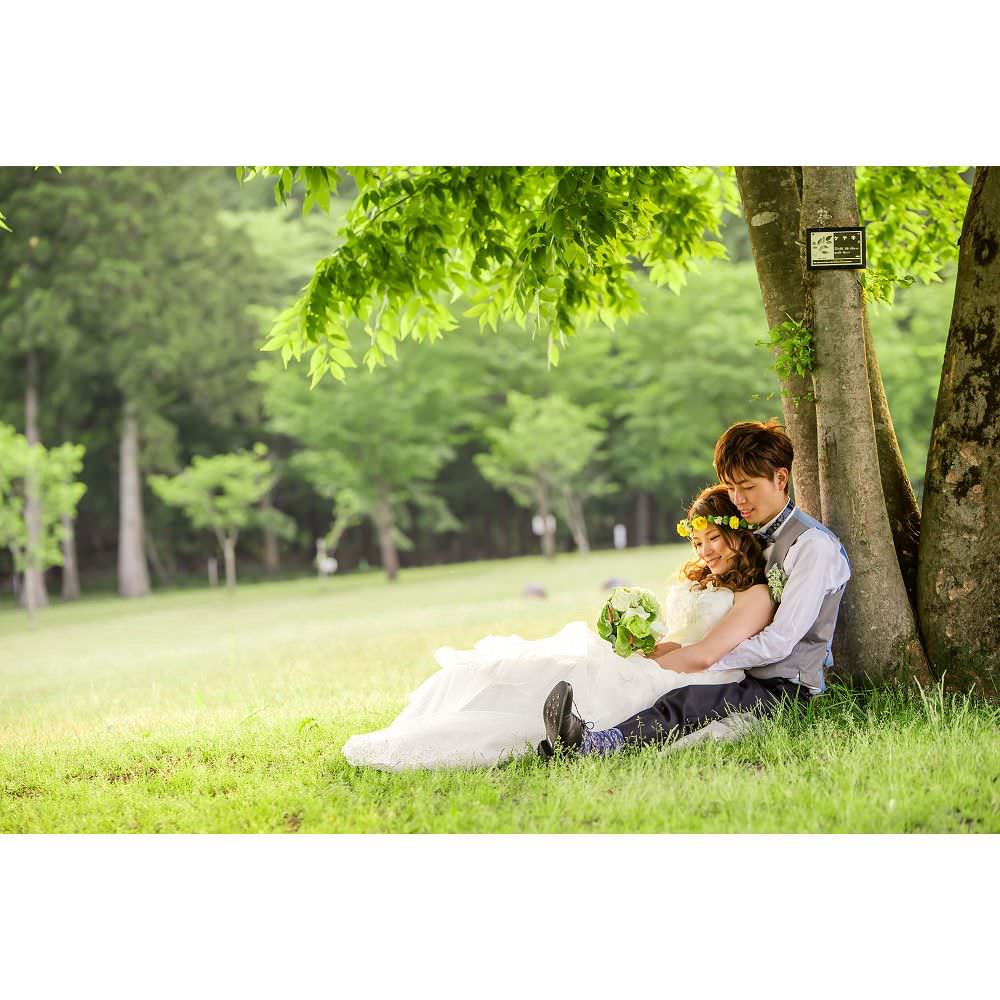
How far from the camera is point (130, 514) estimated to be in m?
16.5

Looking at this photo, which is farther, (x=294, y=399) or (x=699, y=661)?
(x=294, y=399)

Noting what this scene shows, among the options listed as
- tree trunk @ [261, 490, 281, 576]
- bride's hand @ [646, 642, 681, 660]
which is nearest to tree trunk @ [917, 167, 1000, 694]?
bride's hand @ [646, 642, 681, 660]

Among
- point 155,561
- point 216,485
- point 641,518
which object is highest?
point 216,485

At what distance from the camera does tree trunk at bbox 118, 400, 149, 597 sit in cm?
1630

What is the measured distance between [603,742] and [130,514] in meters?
14.8

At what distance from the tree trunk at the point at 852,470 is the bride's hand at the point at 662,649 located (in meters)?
0.70

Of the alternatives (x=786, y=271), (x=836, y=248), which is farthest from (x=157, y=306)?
(x=836, y=248)

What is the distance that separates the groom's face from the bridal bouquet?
0.49 metres

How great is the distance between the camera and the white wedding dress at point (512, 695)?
3.40 metres

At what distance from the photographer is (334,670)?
7.11 metres

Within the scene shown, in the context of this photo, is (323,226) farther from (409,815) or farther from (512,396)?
(409,815)

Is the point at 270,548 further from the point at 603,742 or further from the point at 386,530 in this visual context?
the point at 603,742

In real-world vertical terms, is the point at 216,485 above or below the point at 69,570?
above

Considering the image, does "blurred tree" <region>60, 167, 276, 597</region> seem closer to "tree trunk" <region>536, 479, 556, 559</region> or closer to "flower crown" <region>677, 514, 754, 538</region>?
"tree trunk" <region>536, 479, 556, 559</region>
